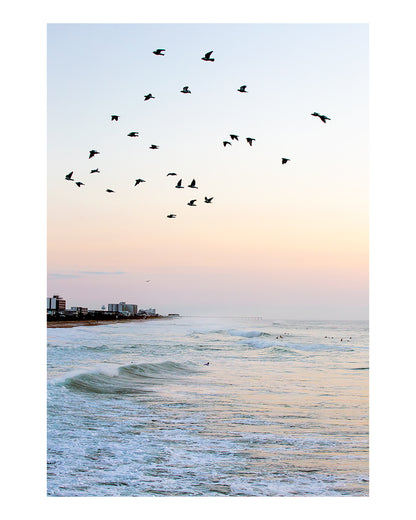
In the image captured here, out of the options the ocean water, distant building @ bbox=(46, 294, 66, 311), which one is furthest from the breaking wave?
distant building @ bbox=(46, 294, 66, 311)

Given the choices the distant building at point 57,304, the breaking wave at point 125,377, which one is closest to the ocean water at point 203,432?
the breaking wave at point 125,377

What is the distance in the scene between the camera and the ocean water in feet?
19.2

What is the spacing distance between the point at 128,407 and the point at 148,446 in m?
2.21

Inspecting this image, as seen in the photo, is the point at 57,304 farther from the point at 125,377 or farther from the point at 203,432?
the point at 203,432

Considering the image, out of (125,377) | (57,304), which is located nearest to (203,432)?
(125,377)

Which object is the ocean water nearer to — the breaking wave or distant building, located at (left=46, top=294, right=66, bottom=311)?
the breaking wave

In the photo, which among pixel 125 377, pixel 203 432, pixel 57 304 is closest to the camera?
pixel 203 432

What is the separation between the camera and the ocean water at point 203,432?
584 cm

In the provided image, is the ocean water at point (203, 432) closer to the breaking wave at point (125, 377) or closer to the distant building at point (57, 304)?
the breaking wave at point (125, 377)

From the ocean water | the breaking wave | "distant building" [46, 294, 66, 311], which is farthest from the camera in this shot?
"distant building" [46, 294, 66, 311]

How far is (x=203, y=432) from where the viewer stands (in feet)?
24.6

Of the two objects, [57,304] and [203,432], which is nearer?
[203,432]

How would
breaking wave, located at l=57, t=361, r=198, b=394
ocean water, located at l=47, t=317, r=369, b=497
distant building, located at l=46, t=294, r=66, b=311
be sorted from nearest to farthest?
ocean water, located at l=47, t=317, r=369, b=497
breaking wave, located at l=57, t=361, r=198, b=394
distant building, located at l=46, t=294, r=66, b=311
